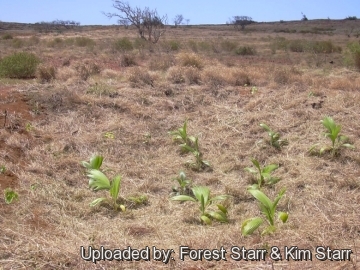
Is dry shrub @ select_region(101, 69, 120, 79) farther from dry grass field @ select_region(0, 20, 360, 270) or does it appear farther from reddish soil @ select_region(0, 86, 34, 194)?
reddish soil @ select_region(0, 86, 34, 194)

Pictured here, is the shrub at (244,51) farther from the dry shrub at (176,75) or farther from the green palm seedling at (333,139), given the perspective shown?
the green palm seedling at (333,139)

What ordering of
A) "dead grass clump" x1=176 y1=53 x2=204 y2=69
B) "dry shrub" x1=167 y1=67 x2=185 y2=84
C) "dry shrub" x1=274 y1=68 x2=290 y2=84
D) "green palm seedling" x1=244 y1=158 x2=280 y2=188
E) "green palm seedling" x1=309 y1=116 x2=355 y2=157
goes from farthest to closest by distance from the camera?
"dead grass clump" x1=176 y1=53 x2=204 y2=69, "dry shrub" x1=167 y1=67 x2=185 y2=84, "dry shrub" x1=274 y1=68 x2=290 y2=84, "green palm seedling" x1=309 y1=116 x2=355 y2=157, "green palm seedling" x1=244 y1=158 x2=280 y2=188

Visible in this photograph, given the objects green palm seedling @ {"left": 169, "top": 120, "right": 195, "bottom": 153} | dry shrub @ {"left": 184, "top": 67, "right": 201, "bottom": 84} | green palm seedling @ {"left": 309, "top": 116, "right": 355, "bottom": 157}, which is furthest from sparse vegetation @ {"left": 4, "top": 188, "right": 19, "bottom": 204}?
dry shrub @ {"left": 184, "top": 67, "right": 201, "bottom": 84}

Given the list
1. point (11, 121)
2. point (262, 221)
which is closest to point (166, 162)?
point (262, 221)

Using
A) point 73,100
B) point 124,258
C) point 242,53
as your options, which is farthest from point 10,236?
point 242,53

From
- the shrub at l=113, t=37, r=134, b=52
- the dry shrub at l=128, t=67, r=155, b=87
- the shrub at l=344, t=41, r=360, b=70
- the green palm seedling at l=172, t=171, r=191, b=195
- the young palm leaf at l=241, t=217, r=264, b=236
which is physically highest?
the shrub at l=113, t=37, r=134, b=52

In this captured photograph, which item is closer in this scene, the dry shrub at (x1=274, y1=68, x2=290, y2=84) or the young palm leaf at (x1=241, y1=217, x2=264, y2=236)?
the young palm leaf at (x1=241, y1=217, x2=264, y2=236)

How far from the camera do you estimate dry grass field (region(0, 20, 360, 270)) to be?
9.76 feet

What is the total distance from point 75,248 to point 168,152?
2.97 m

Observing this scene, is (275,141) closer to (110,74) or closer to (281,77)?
(281,77)

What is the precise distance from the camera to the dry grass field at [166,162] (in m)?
2.97

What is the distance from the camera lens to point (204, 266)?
2672 mm

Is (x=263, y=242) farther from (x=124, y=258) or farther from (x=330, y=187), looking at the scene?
(x=330, y=187)

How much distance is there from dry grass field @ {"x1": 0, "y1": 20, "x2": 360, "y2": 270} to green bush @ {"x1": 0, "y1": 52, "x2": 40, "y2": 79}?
22 centimetres
